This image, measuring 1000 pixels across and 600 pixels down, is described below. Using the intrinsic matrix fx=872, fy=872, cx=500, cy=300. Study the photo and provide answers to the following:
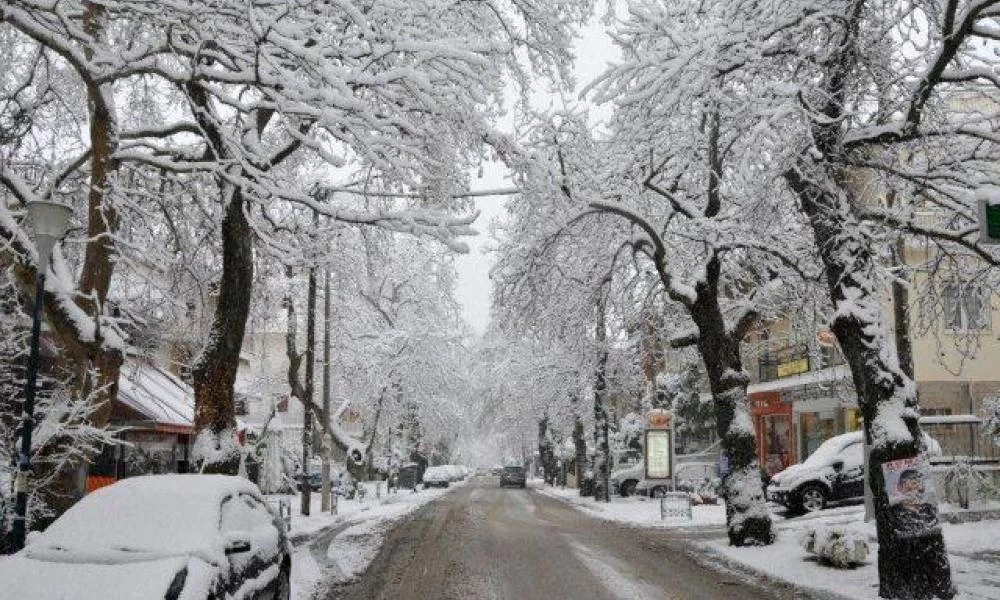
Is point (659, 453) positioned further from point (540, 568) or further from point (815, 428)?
point (540, 568)

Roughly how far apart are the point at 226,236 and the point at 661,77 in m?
6.58

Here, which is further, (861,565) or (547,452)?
(547,452)

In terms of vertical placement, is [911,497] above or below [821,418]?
below

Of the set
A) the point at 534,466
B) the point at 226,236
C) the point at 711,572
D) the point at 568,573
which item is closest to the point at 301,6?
the point at 226,236

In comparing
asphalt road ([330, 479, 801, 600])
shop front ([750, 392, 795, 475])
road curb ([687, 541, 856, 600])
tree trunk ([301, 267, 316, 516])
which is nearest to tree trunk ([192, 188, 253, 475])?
asphalt road ([330, 479, 801, 600])

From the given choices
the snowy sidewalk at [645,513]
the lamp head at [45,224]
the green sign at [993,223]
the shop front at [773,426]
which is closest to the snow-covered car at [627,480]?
the snowy sidewalk at [645,513]

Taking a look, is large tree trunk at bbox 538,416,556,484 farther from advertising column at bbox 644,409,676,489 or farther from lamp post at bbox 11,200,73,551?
lamp post at bbox 11,200,73,551

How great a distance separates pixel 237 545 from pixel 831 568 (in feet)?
29.5

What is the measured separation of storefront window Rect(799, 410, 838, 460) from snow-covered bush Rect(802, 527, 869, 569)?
895 inches

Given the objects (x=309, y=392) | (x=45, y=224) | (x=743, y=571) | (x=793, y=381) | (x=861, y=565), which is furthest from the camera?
(x=793, y=381)

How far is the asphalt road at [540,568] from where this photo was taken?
11141 mm

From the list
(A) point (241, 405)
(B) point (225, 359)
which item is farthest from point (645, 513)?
(B) point (225, 359)

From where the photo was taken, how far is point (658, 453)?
2969cm

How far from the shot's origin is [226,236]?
12.6 meters
